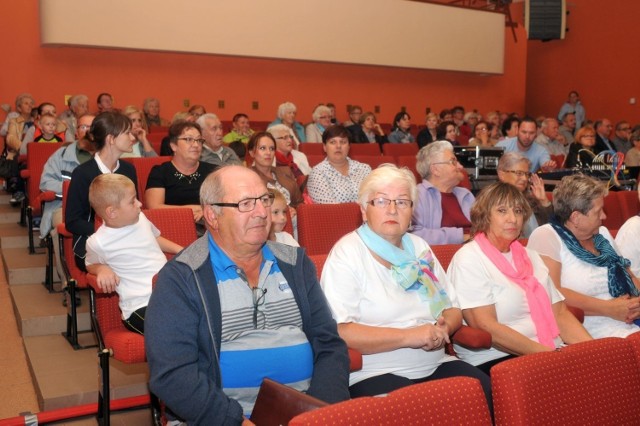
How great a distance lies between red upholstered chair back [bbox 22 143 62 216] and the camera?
5.02 metres

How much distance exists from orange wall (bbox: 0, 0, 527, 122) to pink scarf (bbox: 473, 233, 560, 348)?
7194 mm

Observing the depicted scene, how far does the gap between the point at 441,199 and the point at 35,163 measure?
3091mm

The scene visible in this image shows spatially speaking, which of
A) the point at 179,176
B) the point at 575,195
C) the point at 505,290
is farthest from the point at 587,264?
the point at 179,176

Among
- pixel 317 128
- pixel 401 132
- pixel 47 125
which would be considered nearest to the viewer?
pixel 47 125

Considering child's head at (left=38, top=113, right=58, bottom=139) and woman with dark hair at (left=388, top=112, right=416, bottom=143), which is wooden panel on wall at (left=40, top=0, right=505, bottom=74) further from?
child's head at (left=38, top=113, right=58, bottom=139)

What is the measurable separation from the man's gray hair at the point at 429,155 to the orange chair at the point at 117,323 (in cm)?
131

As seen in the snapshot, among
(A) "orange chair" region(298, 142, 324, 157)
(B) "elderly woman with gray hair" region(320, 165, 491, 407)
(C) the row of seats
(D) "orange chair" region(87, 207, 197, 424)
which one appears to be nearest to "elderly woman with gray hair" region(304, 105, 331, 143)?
(A) "orange chair" region(298, 142, 324, 157)

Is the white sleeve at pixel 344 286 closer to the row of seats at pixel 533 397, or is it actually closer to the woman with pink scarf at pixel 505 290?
the woman with pink scarf at pixel 505 290

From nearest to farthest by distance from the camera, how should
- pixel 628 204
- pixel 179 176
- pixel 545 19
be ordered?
pixel 179 176
pixel 628 204
pixel 545 19

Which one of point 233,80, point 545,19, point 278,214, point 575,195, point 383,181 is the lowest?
point 278,214

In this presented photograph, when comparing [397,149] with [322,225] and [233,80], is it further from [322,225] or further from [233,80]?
[322,225]

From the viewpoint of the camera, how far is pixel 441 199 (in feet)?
12.3

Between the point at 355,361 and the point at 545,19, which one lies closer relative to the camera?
the point at 355,361

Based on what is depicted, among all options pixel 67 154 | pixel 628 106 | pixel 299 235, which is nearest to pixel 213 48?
pixel 67 154
